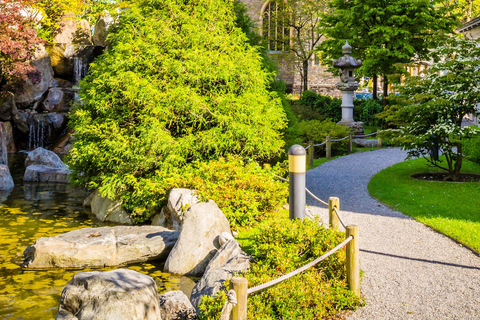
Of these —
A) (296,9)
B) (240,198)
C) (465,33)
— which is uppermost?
(296,9)

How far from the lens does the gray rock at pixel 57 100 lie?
2680cm

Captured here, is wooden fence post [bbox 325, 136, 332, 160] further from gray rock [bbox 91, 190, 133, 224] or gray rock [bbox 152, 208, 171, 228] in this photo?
gray rock [bbox 152, 208, 171, 228]

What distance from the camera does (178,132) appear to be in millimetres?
11172

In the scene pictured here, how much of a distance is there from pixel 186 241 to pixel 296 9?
3449cm

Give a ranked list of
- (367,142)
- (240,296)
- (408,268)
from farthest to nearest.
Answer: (367,142), (408,268), (240,296)

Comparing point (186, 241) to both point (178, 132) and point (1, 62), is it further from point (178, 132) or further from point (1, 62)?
point (1, 62)

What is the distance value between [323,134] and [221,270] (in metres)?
14.8

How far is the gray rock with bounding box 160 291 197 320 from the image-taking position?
577cm

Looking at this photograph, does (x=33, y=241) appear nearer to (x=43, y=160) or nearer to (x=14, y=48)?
(x=43, y=160)

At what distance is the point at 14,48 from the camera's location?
25.4 meters

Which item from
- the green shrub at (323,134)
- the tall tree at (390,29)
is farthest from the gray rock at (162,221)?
the tall tree at (390,29)

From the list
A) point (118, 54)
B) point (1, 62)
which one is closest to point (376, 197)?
point (118, 54)

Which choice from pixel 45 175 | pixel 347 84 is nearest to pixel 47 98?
pixel 45 175

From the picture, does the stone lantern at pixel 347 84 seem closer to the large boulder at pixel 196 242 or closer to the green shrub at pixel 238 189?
the green shrub at pixel 238 189
